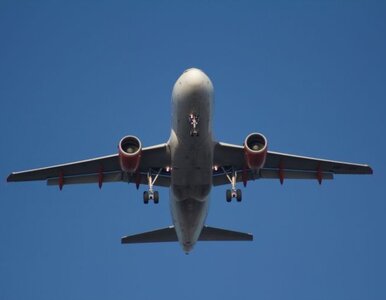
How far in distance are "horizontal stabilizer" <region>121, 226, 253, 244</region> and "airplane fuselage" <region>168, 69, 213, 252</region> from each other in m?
1.99

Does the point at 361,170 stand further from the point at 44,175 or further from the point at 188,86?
the point at 44,175

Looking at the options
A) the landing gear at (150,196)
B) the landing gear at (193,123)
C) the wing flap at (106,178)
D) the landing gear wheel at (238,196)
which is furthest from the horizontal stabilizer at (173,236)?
the landing gear at (193,123)

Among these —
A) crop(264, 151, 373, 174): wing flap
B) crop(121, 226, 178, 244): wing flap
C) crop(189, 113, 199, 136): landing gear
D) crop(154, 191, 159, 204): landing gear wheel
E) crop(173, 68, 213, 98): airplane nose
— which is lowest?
crop(121, 226, 178, 244): wing flap

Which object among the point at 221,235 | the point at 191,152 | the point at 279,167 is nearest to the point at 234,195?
the point at 279,167

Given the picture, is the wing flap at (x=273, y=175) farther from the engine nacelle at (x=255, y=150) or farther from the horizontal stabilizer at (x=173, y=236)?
the engine nacelle at (x=255, y=150)

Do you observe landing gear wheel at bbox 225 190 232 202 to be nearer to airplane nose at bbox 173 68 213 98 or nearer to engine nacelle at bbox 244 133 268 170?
engine nacelle at bbox 244 133 268 170

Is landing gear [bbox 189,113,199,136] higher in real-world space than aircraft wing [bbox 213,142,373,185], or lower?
higher

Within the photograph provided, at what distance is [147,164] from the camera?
3172cm

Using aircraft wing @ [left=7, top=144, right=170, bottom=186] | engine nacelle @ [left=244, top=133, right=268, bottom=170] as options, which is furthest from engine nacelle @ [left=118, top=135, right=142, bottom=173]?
engine nacelle @ [left=244, top=133, right=268, bottom=170]

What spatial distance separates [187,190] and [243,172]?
422cm

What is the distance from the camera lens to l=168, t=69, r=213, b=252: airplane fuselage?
27328 millimetres

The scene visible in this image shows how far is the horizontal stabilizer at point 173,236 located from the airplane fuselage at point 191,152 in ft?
6.52

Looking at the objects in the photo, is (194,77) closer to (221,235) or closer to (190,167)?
(190,167)

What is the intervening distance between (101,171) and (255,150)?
8.04m
